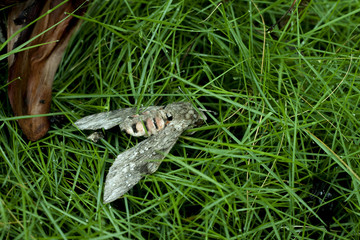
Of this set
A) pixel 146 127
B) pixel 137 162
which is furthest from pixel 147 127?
pixel 137 162

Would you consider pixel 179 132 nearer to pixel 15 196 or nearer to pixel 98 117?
pixel 98 117

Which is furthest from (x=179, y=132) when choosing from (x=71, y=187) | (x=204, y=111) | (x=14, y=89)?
(x=14, y=89)

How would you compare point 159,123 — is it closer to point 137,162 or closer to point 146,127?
point 146,127

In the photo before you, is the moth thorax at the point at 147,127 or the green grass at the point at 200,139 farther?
the moth thorax at the point at 147,127

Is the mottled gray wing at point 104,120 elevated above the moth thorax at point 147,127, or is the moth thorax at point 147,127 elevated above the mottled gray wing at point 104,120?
the mottled gray wing at point 104,120

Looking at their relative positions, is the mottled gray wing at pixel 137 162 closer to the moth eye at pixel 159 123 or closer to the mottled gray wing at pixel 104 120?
the moth eye at pixel 159 123

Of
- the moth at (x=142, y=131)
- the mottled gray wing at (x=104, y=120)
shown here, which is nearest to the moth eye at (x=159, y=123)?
the moth at (x=142, y=131)

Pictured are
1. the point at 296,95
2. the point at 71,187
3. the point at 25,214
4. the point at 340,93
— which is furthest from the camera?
the point at 340,93
